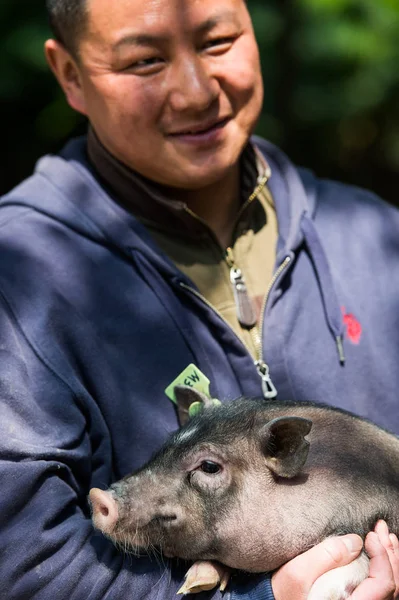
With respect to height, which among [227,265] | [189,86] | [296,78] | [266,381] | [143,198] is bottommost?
[296,78]

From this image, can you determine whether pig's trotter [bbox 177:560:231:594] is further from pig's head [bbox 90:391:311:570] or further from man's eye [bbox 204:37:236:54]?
man's eye [bbox 204:37:236:54]

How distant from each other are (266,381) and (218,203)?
73 cm

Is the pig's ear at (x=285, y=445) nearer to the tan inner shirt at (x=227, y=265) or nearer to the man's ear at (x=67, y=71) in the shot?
the tan inner shirt at (x=227, y=265)

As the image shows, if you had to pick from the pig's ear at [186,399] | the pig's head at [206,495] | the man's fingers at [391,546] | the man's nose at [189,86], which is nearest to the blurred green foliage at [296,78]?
the man's nose at [189,86]

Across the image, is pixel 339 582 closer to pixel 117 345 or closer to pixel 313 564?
pixel 313 564

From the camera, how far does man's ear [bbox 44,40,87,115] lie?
3.19 m

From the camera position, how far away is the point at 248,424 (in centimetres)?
260

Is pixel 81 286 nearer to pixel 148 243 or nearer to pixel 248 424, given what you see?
pixel 148 243

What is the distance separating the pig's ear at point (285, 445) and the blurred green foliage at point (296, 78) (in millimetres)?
4056

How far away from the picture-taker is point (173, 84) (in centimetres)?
293

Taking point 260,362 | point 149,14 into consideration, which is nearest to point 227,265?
point 260,362

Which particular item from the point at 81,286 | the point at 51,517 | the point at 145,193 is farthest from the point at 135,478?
the point at 145,193

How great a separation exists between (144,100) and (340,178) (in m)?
5.31

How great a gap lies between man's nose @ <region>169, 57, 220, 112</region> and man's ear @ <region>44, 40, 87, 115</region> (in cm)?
41
